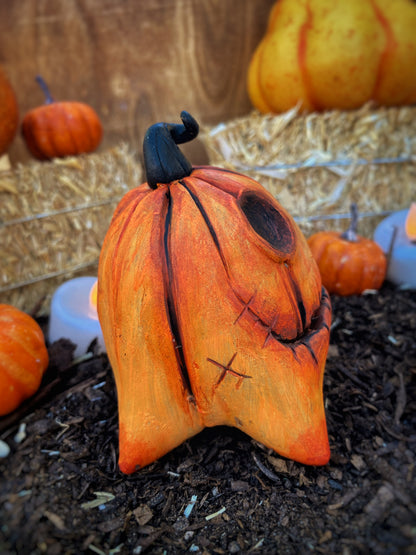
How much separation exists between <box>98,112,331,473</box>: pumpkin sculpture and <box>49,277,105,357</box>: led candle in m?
0.51

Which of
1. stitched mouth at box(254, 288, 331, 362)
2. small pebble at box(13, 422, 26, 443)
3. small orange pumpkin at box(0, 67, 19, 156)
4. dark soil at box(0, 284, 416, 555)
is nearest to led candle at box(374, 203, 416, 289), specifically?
dark soil at box(0, 284, 416, 555)

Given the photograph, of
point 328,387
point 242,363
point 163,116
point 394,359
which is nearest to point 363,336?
point 394,359

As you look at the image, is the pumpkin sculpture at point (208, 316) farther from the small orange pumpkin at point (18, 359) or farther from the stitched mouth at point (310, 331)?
the small orange pumpkin at point (18, 359)

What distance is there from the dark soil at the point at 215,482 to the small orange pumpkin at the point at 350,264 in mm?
484

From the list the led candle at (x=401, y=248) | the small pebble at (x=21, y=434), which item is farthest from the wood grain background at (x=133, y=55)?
the small pebble at (x=21, y=434)

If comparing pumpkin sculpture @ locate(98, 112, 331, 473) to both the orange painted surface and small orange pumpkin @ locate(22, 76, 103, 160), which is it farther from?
small orange pumpkin @ locate(22, 76, 103, 160)

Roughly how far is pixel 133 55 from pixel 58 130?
0.82 metres

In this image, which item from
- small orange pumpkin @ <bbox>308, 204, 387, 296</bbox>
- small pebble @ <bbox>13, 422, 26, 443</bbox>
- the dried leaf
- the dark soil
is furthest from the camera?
small orange pumpkin @ <bbox>308, 204, 387, 296</bbox>

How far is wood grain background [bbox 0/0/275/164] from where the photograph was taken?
96.8 inches

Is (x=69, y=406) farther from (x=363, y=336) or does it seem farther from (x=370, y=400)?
(x=363, y=336)

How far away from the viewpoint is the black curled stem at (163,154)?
0.91 meters

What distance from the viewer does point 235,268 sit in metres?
0.83

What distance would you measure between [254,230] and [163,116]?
2.05 m

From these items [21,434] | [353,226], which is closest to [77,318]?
[21,434]
